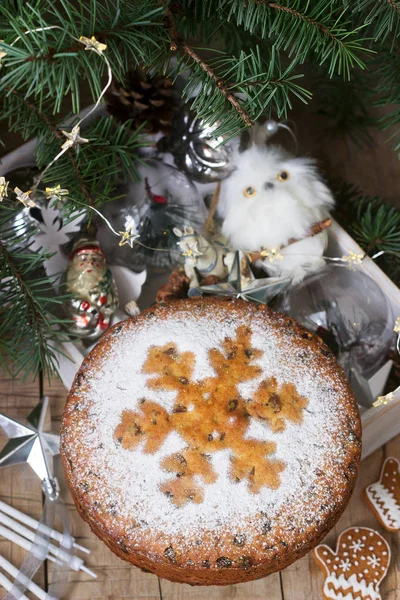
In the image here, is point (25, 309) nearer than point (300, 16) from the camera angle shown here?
No

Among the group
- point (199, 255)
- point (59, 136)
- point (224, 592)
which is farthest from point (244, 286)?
point (224, 592)

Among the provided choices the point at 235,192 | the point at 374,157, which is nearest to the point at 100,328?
the point at 235,192

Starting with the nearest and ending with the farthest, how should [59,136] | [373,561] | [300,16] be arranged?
[300,16], [59,136], [373,561]

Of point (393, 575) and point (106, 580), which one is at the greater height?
point (393, 575)

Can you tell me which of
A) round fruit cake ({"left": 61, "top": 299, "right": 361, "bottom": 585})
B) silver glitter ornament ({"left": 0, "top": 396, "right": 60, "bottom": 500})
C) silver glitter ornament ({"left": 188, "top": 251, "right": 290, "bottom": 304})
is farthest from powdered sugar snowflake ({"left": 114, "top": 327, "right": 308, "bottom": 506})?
silver glitter ornament ({"left": 0, "top": 396, "right": 60, "bottom": 500})

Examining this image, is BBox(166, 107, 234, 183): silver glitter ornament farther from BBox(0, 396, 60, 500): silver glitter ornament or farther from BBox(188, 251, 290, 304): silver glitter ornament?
BBox(0, 396, 60, 500): silver glitter ornament

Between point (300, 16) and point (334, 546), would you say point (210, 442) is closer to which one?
point (334, 546)
